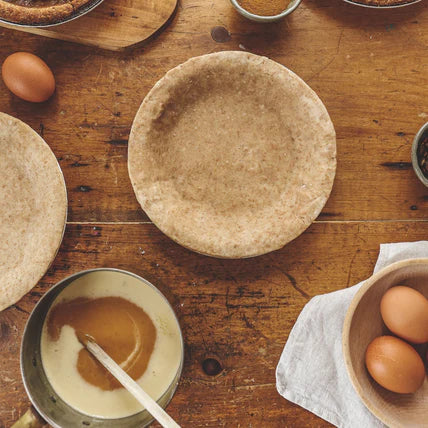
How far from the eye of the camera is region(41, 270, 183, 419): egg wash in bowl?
854 mm

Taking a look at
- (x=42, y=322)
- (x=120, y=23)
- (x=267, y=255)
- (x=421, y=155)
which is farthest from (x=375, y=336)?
(x=120, y=23)

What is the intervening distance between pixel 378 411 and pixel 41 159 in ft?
2.59

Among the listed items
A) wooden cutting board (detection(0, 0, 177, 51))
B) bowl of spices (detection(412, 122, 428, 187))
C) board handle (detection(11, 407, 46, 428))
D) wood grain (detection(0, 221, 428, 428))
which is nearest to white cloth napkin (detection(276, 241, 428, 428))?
wood grain (detection(0, 221, 428, 428))

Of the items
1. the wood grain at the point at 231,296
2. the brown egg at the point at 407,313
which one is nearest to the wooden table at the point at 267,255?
the wood grain at the point at 231,296

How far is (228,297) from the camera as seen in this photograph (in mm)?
913

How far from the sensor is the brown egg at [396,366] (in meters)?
0.79

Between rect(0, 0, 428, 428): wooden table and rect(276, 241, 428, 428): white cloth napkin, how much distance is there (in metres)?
0.02

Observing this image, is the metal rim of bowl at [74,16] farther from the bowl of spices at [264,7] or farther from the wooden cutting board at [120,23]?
the bowl of spices at [264,7]

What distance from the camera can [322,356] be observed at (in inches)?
35.7

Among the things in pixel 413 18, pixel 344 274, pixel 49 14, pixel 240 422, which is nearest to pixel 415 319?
pixel 344 274

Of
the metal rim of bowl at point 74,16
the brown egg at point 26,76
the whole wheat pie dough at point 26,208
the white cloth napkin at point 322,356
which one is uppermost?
the metal rim of bowl at point 74,16

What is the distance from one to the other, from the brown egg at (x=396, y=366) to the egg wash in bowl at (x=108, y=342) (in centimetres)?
38

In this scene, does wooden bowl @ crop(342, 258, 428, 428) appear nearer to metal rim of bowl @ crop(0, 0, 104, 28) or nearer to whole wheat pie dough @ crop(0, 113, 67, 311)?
whole wheat pie dough @ crop(0, 113, 67, 311)

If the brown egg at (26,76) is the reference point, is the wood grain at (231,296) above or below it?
below
